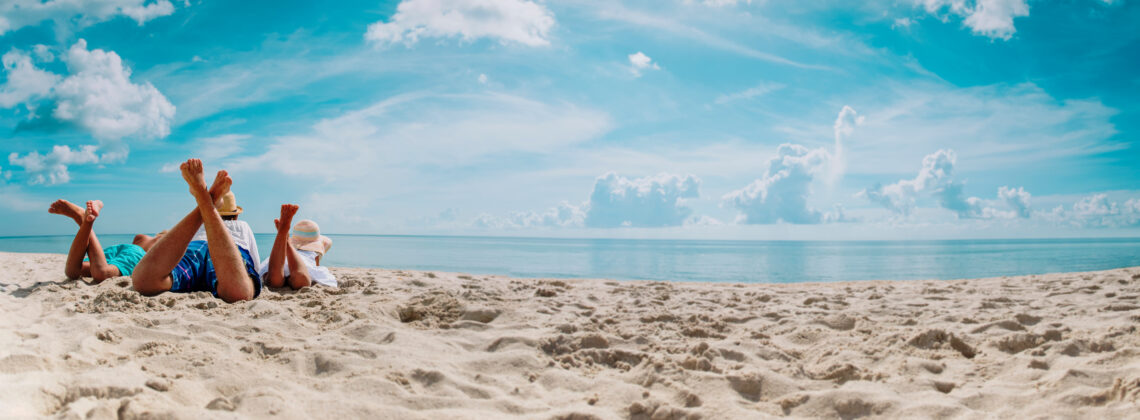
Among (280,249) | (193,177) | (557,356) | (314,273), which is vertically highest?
(193,177)

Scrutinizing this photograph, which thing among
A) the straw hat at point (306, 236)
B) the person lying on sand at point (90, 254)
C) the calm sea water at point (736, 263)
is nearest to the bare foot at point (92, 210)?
the person lying on sand at point (90, 254)

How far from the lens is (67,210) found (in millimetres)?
4609

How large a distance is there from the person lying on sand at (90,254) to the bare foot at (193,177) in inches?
60.4

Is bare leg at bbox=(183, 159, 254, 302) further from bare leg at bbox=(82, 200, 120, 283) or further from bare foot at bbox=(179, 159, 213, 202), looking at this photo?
bare leg at bbox=(82, 200, 120, 283)

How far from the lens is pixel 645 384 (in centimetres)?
252

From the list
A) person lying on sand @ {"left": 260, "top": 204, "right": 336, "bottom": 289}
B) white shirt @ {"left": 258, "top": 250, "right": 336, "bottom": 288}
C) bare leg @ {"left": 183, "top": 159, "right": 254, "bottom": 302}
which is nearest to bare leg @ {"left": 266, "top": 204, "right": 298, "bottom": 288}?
person lying on sand @ {"left": 260, "top": 204, "right": 336, "bottom": 289}

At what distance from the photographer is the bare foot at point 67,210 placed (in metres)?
4.59

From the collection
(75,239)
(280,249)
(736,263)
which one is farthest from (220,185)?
(736,263)

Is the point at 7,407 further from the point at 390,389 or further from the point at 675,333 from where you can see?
the point at 675,333

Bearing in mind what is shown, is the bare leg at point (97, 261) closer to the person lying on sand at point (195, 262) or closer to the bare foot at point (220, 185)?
the person lying on sand at point (195, 262)

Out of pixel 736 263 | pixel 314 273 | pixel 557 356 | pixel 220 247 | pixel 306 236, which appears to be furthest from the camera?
pixel 736 263

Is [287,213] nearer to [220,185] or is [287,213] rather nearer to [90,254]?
[220,185]

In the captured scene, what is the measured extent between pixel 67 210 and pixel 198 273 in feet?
4.43

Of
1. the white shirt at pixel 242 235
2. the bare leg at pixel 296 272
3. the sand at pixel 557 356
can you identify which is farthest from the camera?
the bare leg at pixel 296 272
